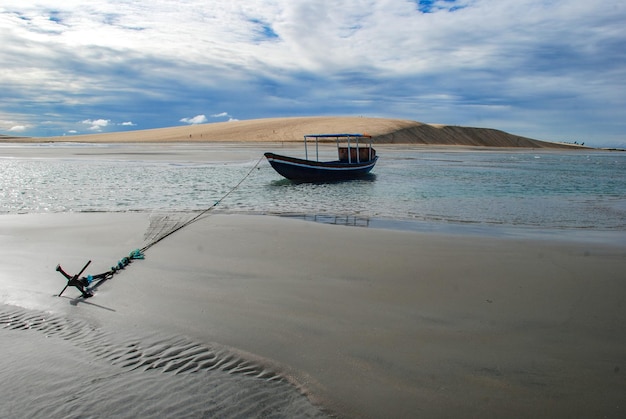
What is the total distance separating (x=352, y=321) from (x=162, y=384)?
1766 millimetres

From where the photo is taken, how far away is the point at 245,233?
27.3ft

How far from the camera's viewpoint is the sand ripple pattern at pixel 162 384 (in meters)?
2.82

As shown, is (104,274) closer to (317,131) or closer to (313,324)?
(313,324)

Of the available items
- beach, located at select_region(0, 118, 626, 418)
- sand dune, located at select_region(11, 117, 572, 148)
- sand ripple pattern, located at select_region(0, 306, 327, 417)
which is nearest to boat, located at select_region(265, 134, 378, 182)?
beach, located at select_region(0, 118, 626, 418)

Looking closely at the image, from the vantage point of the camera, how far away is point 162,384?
122 inches

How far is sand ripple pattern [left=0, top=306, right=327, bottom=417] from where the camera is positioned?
2.82 meters

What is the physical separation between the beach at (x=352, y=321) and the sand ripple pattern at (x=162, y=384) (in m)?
0.02

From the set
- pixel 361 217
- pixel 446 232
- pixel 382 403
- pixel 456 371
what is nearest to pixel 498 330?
pixel 456 371

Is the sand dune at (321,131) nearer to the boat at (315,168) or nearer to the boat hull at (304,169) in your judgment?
the boat at (315,168)

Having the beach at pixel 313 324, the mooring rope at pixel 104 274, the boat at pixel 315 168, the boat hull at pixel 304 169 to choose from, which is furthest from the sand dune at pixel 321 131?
the beach at pixel 313 324

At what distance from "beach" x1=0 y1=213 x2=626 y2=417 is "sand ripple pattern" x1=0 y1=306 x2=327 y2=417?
0.07 feet

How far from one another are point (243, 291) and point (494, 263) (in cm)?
342

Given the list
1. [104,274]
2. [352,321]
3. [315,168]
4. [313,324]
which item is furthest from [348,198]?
[313,324]

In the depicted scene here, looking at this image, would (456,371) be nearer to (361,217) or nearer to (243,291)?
(243,291)
